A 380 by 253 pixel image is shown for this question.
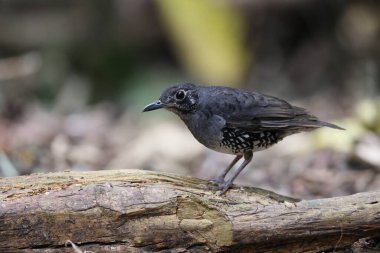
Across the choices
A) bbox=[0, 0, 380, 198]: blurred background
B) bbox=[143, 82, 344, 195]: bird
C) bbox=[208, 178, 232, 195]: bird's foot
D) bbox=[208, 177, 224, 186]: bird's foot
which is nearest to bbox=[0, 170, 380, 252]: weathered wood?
bbox=[208, 178, 232, 195]: bird's foot

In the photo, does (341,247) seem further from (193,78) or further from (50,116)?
(193,78)

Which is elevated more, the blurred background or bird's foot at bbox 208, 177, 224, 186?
the blurred background

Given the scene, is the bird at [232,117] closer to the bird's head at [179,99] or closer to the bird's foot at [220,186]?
the bird's head at [179,99]

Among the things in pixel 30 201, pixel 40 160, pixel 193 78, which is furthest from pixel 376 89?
pixel 30 201

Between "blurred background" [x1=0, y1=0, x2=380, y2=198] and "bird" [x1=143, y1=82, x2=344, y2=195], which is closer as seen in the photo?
"bird" [x1=143, y1=82, x2=344, y2=195]

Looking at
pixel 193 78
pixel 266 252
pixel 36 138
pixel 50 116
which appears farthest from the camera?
pixel 193 78

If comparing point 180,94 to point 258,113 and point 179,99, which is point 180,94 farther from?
point 258,113

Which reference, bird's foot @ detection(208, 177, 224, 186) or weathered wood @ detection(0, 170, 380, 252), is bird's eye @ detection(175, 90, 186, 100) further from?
weathered wood @ detection(0, 170, 380, 252)

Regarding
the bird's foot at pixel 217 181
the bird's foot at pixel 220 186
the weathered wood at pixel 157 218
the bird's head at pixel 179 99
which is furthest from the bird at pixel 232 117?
the weathered wood at pixel 157 218
